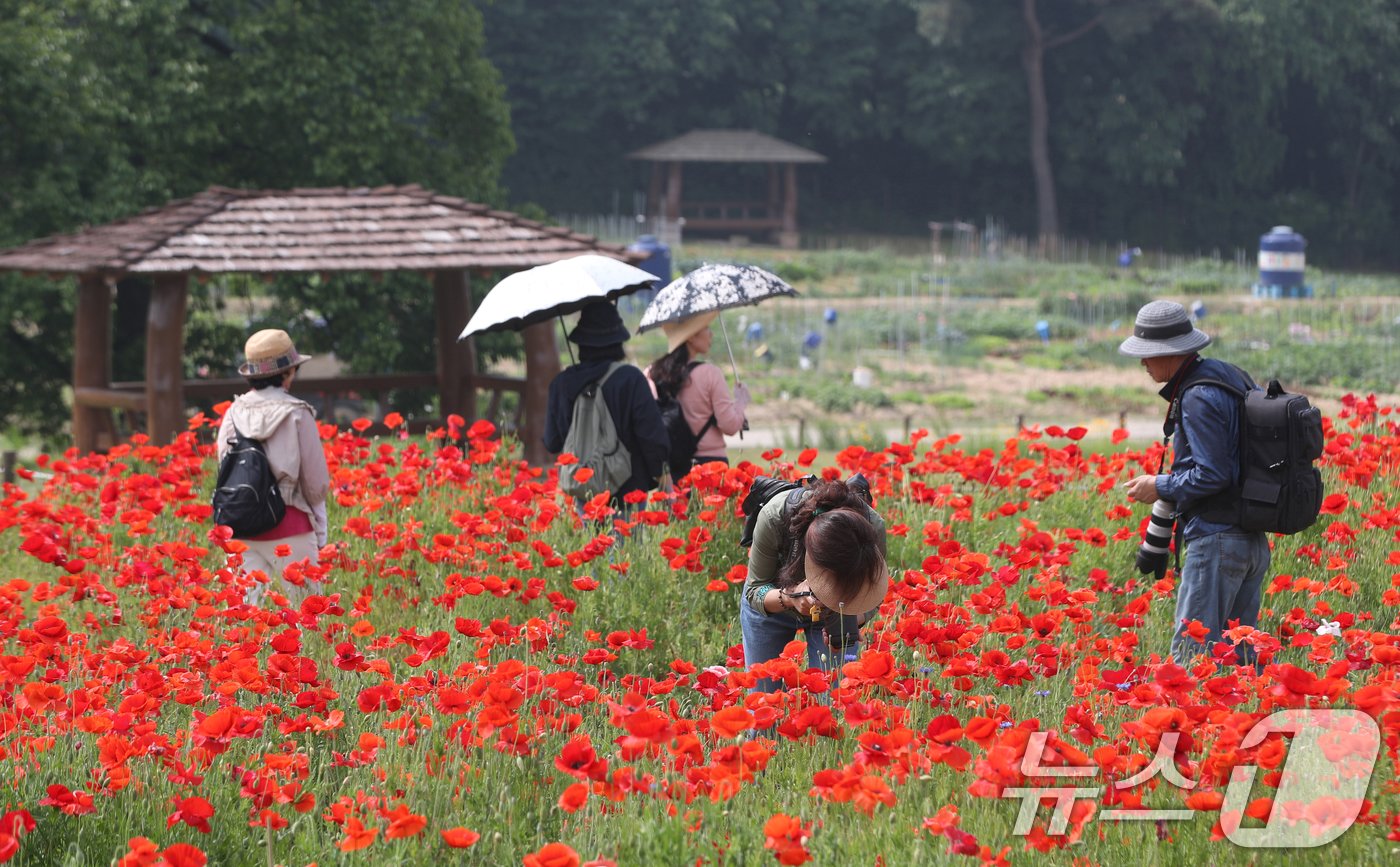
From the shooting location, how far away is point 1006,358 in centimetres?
2598

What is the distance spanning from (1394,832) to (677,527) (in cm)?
381

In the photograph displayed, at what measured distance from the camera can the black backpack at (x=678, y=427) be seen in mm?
6957

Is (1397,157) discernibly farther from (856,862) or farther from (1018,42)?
(856,862)

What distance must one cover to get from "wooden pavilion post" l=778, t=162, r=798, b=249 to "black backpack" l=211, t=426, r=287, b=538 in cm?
3815

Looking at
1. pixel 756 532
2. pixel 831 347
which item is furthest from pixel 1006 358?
pixel 756 532

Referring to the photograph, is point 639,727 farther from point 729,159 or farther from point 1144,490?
point 729,159

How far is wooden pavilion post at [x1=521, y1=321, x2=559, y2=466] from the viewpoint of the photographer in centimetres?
1322

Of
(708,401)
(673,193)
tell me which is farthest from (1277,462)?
(673,193)

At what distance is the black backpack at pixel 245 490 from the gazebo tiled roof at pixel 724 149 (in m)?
37.8

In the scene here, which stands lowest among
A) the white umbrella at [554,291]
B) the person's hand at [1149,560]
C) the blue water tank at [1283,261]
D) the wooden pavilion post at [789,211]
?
the person's hand at [1149,560]

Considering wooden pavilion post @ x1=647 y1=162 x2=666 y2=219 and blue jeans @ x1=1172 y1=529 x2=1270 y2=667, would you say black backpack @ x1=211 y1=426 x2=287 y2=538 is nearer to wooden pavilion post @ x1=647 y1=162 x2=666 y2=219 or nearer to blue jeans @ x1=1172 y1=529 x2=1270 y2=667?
blue jeans @ x1=1172 y1=529 x2=1270 y2=667

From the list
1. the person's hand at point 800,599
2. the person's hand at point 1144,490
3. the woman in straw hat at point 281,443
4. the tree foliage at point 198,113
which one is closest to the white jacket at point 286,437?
the woman in straw hat at point 281,443

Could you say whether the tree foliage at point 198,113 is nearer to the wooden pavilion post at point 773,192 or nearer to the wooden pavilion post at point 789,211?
the wooden pavilion post at point 789,211

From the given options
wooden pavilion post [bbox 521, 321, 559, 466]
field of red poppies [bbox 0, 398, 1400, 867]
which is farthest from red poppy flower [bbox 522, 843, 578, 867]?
wooden pavilion post [bbox 521, 321, 559, 466]
